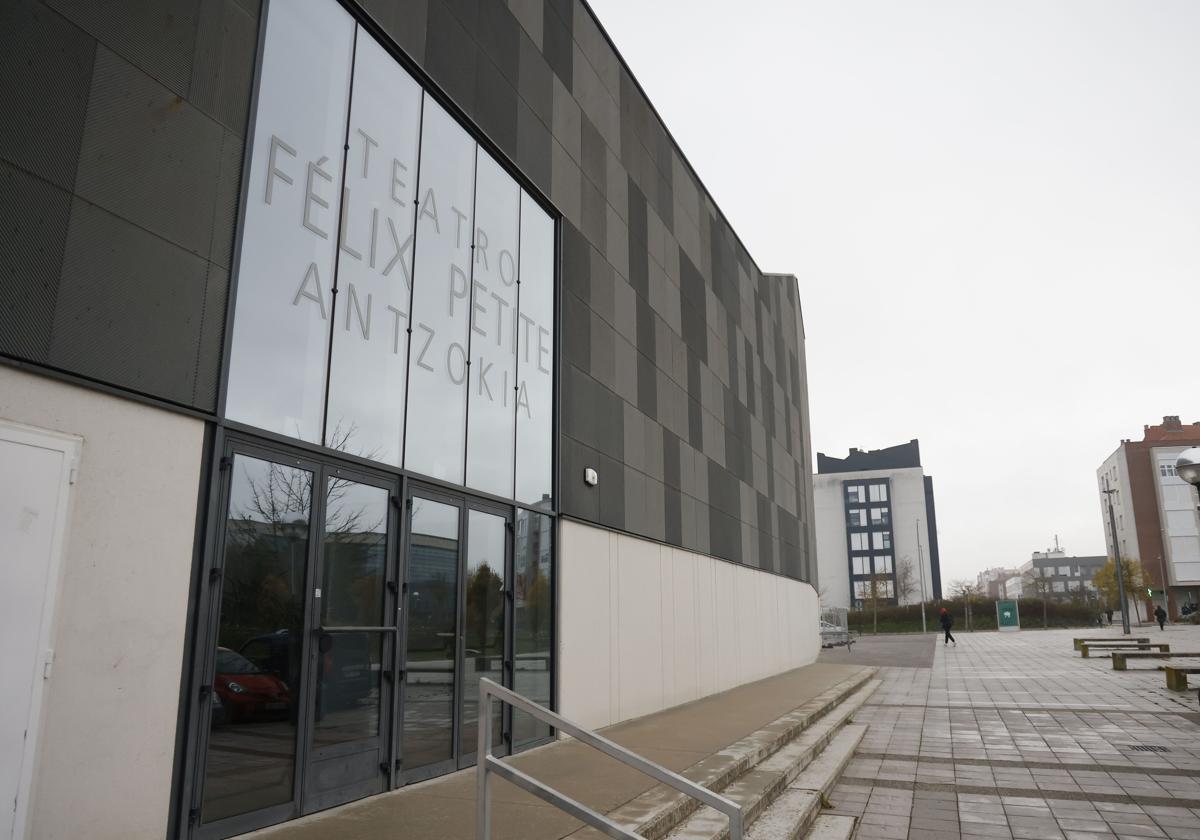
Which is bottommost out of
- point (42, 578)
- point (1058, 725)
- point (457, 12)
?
point (1058, 725)

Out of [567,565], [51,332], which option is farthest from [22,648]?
[567,565]

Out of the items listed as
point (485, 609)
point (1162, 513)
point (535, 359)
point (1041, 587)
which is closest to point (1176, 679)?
point (535, 359)

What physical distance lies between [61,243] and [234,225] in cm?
127

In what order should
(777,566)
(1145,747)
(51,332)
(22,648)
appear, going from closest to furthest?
(22,648), (51,332), (1145,747), (777,566)

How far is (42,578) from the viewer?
4.15 meters

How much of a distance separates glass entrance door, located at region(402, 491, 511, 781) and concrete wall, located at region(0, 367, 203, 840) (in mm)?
2477

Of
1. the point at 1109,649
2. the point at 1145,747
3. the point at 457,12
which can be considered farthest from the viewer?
the point at 1109,649

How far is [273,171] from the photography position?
602cm

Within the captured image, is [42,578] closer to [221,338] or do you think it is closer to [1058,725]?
[221,338]

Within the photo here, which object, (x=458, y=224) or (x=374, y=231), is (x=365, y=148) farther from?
(x=458, y=224)

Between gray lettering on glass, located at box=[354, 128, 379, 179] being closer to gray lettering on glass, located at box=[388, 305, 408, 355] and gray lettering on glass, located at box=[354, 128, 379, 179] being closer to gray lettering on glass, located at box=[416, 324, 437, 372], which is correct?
Answer: gray lettering on glass, located at box=[388, 305, 408, 355]

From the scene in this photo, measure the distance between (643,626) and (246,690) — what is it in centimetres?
765

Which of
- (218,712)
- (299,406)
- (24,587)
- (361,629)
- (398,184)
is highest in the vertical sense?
(398,184)

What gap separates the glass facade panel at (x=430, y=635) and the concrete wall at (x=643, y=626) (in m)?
2.35
